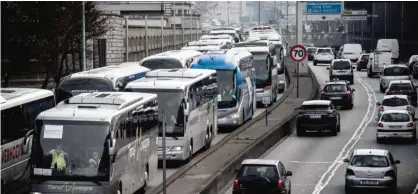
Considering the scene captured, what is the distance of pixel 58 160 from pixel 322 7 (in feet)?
218

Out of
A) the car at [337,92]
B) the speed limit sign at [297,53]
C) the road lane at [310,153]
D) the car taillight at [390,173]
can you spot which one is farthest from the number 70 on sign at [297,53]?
the car taillight at [390,173]

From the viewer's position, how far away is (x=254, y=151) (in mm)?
36625

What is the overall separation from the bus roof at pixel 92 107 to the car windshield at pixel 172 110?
560 cm

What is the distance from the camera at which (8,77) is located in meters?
47.6

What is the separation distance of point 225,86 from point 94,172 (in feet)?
64.1

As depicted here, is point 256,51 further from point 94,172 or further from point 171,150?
point 94,172

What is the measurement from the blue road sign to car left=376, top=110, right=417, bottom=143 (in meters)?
47.1

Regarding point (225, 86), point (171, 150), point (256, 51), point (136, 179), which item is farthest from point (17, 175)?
point (256, 51)

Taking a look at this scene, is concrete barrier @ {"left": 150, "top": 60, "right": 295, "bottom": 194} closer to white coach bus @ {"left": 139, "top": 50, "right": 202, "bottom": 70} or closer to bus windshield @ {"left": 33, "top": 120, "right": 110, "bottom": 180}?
bus windshield @ {"left": 33, "top": 120, "right": 110, "bottom": 180}

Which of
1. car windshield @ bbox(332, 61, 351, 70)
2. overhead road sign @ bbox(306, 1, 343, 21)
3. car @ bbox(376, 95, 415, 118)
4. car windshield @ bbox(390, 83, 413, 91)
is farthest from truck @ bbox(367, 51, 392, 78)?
car @ bbox(376, 95, 415, 118)

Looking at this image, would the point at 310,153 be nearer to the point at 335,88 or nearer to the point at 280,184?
the point at 280,184

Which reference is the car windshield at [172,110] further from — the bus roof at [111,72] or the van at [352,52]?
the van at [352,52]

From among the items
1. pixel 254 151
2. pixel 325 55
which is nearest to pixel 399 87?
pixel 254 151

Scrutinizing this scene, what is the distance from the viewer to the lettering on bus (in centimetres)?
2486
